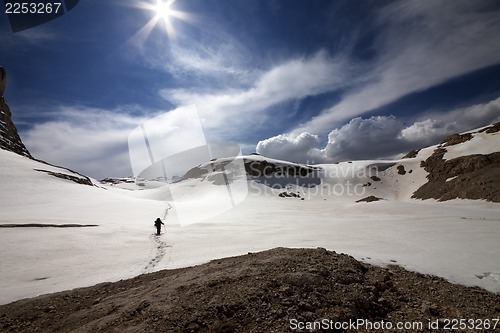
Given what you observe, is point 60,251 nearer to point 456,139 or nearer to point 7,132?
point 7,132

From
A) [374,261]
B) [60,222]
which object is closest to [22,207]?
[60,222]

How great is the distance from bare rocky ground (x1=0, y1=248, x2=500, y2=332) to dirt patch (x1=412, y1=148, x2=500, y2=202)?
4371cm

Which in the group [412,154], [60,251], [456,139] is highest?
[456,139]

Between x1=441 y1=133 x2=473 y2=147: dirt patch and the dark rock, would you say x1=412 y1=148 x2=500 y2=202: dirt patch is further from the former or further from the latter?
the dark rock

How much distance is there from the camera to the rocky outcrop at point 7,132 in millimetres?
68938

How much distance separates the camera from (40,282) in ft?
31.8

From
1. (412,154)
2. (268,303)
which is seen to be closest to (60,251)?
(268,303)

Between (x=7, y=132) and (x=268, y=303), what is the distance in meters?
105

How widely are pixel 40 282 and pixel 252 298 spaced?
31.1 feet

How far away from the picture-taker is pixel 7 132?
7569 cm

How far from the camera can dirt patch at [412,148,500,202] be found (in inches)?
1629

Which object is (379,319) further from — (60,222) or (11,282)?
(60,222)

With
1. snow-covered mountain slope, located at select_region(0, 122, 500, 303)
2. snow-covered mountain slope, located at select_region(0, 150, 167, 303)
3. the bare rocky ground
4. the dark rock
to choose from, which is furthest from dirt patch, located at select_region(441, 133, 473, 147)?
snow-covered mountain slope, located at select_region(0, 150, 167, 303)

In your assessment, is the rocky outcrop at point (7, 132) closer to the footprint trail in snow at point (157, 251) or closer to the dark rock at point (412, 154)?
the footprint trail in snow at point (157, 251)
